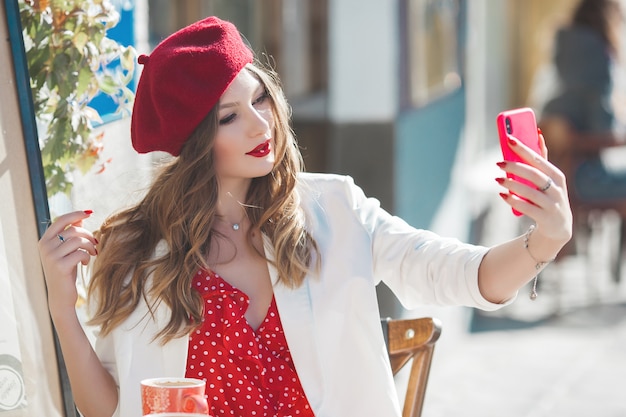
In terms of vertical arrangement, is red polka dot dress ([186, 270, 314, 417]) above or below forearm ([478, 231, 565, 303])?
below

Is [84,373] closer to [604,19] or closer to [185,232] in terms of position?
[185,232]

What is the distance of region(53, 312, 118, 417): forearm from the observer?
2.33m

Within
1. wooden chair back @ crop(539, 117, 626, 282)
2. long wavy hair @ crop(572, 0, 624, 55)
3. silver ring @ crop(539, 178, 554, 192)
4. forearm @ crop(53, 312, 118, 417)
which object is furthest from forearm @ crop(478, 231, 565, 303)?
long wavy hair @ crop(572, 0, 624, 55)

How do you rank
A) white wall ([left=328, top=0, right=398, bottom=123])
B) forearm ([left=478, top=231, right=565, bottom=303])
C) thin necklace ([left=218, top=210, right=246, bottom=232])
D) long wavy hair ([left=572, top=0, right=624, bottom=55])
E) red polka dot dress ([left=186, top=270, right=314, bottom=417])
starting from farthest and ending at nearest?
long wavy hair ([left=572, top=0, right=624, bottom=55]) < white wall ([left=328, top=0, right=398, bottom=123]) < thin necklace ([left=218, top=210, right=246, bottom=232]) < red polka dot dress ([left=186, top=270, right=314, bottom=417]) < forearm ([left=478, top=231, right=565, bottom=303])

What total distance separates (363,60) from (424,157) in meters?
0.67

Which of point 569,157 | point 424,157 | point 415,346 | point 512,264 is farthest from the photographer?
point 569,157

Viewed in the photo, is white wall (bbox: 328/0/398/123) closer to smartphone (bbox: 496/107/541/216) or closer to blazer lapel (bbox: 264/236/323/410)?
→ blazer lapel (bbox: 264/236/323/410)

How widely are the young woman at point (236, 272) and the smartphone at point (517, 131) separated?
316 mm

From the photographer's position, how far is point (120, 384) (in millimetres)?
2447

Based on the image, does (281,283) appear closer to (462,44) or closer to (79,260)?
(79,260)

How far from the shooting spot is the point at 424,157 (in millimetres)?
5512

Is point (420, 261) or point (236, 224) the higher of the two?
point (236, 224)

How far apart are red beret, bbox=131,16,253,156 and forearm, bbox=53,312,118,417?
48cm

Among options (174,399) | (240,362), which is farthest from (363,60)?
(174,399)
